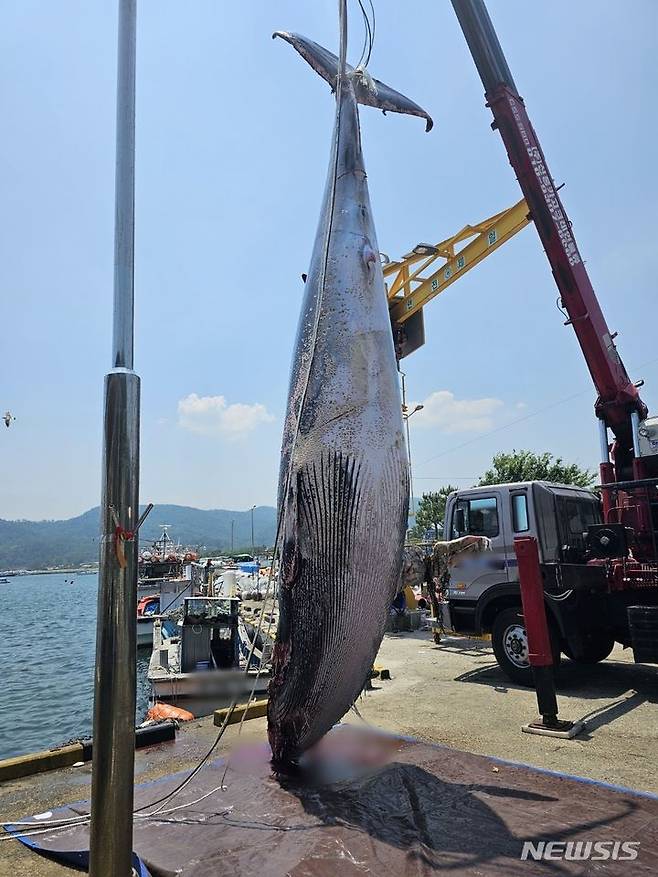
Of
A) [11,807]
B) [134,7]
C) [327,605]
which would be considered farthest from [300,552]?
[11,807]

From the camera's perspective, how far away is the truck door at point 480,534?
26.6ft

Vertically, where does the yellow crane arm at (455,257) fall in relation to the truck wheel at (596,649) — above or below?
above

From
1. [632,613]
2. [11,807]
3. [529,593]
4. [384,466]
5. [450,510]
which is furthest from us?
[450,510]

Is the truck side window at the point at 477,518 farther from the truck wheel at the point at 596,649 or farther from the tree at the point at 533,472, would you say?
the tree at the point at 533,472

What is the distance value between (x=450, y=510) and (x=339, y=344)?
6368 mm

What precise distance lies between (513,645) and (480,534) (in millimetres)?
1490

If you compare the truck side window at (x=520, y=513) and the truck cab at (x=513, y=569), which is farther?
the truck side window at (x=520, y=513)

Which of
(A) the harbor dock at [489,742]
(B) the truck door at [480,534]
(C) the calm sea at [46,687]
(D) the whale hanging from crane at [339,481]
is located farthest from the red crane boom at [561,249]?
(C) the calm sea at [46,687]

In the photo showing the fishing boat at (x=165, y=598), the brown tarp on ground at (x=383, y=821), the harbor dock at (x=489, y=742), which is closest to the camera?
the brown tarp on ground at (x=383, y=821)

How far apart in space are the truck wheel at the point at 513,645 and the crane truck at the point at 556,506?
0.04 ft

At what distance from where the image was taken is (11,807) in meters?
3.88

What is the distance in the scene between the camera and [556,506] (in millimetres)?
8258

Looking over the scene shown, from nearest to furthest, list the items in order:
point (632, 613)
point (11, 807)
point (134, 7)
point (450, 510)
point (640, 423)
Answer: point (134, 7) → point (11, 807) → point (632, 613) → point (640, 423) → point (450, 510)

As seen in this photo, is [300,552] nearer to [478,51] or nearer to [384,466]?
[384,466]
